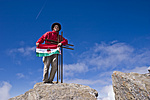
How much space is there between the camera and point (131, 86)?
4.88 m

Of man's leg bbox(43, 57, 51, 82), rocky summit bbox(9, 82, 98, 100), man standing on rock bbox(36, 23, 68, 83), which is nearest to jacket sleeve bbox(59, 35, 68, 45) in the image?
man standing on rock bbox(36, 23, 68, 83)

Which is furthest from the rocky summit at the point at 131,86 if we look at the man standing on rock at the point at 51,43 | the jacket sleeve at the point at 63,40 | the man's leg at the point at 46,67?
the jacket sleeve at the point at 63,40

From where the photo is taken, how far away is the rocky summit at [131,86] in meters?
4.50

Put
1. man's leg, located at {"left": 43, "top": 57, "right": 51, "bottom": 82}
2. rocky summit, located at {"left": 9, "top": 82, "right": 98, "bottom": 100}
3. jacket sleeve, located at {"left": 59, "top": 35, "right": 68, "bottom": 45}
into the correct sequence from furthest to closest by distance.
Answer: jacket sleeve, located at {"left": 59, "top": 35, "right": 68, "bottom": 45} → man's leg, located at {"left": 43, "top": 57, "right": 51, "bottom": 82} → rocky summit, located at {"left": 9, "top": 82, "right": 98, "bottom": 100}

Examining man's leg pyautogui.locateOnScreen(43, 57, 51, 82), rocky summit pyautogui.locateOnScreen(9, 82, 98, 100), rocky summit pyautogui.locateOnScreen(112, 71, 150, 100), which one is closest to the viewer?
rocky summit pyautogui.locateOnScreen(112, 71, 150, 100)

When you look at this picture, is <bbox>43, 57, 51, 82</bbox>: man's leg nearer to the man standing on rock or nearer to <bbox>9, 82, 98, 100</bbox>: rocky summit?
the man standing on rock

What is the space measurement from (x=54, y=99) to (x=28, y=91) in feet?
6.04

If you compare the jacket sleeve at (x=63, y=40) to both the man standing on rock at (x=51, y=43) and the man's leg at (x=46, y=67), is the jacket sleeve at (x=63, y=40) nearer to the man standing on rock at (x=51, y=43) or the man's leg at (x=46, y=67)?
the man standing on rock at (x=51, y=43)

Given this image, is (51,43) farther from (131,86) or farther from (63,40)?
(131,86)

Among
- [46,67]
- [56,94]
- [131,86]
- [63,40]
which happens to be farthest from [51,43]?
[131,86]

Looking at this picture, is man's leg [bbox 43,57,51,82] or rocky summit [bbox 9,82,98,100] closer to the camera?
rocky summit [bbox 9,82,98,100]

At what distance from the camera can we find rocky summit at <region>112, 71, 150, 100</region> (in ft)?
14.8

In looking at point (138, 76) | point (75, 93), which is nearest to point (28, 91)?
point (75, 93)

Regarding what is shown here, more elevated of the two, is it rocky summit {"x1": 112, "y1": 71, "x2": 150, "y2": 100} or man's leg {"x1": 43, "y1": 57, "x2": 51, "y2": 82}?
man's leg {"x1": 43, "y1": 57, "x2": 51, "y2": 82}
